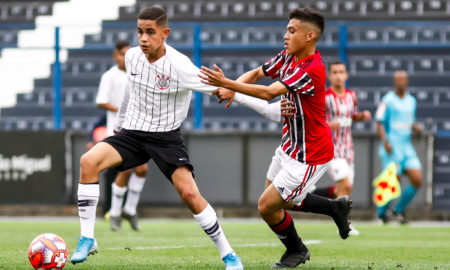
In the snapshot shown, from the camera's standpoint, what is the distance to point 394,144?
13.3 metres

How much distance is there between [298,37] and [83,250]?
2.08 metres

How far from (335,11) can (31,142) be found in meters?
6.52

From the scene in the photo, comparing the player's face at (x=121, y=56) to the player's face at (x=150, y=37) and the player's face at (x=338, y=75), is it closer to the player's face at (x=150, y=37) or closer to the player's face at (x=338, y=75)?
the player's face at (x=338, y=75)

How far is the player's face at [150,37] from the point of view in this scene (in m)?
6.00

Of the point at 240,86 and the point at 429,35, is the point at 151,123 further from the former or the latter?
the point at 429,35

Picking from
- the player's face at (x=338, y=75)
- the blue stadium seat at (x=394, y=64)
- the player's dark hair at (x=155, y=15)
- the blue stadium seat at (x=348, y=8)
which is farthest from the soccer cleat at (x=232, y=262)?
the blue stadium seat at (x=348, y=8)

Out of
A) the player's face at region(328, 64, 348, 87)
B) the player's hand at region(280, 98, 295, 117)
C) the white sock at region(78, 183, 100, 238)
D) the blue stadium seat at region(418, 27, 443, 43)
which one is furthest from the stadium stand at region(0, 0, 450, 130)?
the white sock at region(78, 183, 100, 238)

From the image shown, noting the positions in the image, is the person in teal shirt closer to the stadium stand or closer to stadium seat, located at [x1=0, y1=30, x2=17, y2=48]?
the stadium stand

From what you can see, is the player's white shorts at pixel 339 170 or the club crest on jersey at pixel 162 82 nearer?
the club crest on jersey at pixel 162 82

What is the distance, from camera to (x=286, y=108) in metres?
5.95

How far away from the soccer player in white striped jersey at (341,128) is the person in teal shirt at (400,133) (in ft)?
7.95

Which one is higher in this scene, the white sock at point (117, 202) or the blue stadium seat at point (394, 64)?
the blue stadium seat at point (394, 64)

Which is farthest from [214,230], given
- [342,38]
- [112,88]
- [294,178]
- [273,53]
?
[273,53]

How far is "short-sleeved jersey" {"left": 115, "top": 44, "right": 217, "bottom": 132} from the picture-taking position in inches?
237
